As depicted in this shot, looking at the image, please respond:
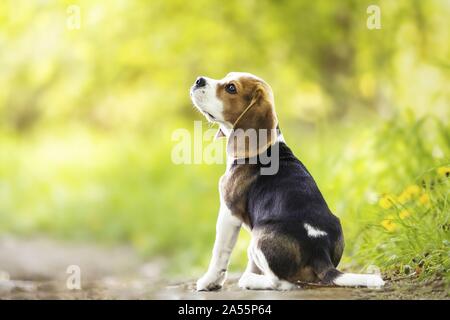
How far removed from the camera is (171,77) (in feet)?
32.5

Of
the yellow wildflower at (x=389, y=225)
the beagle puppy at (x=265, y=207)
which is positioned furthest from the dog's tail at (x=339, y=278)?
the yellow wildflower at (x=389, y=225)

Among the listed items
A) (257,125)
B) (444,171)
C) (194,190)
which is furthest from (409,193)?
(194,190)

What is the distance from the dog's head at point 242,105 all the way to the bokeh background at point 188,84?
1.99 m

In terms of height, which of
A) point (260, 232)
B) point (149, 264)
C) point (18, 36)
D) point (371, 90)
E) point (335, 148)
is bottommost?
point (149, 264)

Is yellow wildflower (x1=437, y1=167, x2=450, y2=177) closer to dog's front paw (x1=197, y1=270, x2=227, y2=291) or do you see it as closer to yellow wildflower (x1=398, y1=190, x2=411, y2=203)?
yellow wildflower (x1=398, y1=190, x2=411, y2=203)

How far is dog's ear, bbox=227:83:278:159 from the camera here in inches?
136

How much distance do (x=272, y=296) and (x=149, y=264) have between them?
5051mm

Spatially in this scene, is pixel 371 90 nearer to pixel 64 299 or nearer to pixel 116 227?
pixel 116 227

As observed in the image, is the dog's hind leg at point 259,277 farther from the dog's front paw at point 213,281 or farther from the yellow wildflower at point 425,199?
the yellow wildflower at point 425,199

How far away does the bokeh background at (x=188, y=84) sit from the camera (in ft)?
23.6

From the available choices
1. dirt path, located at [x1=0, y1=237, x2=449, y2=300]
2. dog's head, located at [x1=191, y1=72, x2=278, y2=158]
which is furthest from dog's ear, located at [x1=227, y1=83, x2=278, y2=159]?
dirt path, located at [x1=0, y1=237, x2=449, y2=300]

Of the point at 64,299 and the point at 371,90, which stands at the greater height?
the point at 371,90

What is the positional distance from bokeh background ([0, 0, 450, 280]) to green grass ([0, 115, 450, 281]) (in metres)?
0.03

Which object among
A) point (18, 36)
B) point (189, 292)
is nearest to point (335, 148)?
point (189, 292)
